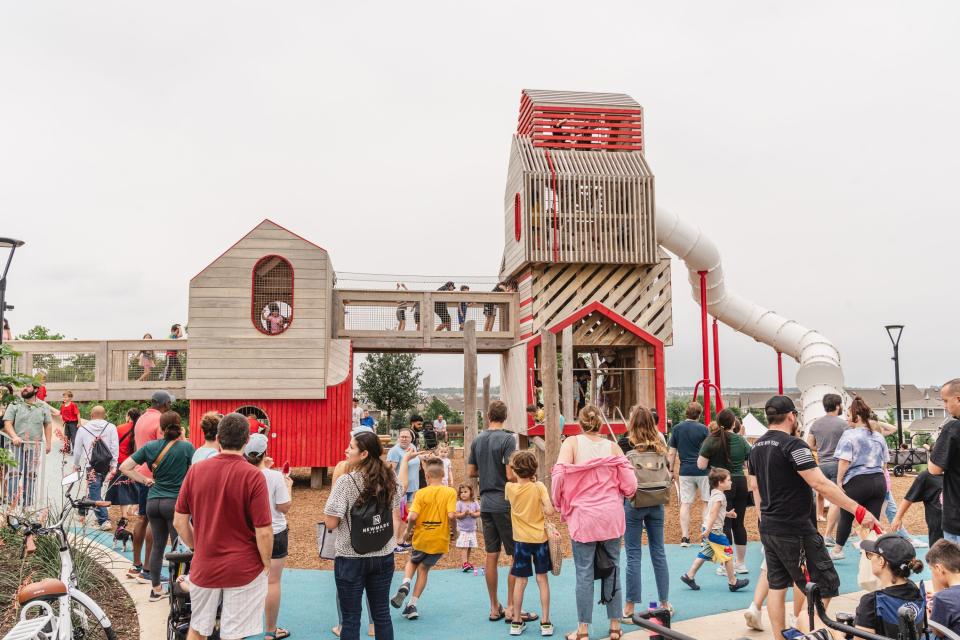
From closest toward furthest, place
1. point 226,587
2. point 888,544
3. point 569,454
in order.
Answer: point 888,544
point 226,587
point 569,454

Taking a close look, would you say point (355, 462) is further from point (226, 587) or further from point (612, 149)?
point (612, 149)

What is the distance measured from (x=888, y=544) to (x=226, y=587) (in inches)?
153

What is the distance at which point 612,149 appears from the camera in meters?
17.8

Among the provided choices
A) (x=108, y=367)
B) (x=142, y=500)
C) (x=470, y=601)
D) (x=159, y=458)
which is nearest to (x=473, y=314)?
(x=108, y=367)

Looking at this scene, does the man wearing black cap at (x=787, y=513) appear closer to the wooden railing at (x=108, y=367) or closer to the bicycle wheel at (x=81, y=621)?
the bicycle wheel at (x=81, y=621)

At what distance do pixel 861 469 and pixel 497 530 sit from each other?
3.84m

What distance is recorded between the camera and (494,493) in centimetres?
664

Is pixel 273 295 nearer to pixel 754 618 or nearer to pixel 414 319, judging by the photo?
pixel 414 319

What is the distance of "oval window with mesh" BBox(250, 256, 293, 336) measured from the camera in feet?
51.0

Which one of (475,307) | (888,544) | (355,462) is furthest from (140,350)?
(888,544)

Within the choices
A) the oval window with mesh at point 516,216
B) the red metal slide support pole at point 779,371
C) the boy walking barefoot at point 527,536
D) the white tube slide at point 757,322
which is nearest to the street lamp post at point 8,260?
the boy walking barefoot at point 527,536

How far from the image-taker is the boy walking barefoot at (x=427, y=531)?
6.73 m

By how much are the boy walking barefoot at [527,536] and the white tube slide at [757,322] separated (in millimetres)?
12983

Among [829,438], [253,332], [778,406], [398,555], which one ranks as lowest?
[398,555]
